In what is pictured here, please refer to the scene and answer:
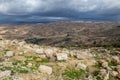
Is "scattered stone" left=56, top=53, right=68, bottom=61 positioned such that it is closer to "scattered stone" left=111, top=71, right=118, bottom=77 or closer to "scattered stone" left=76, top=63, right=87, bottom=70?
"scattered stone" left=76, top=63, right=87, bottom=70

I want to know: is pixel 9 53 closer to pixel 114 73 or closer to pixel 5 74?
pixel 5 74

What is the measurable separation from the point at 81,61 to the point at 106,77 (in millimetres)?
5899

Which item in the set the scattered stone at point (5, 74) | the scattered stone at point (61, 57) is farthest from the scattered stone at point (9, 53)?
the scattered stone at point (5, 74)

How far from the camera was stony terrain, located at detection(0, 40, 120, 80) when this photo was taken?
112 feet

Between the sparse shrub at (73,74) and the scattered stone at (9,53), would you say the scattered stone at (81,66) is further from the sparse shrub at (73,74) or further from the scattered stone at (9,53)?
the scattered stone at (9,53)

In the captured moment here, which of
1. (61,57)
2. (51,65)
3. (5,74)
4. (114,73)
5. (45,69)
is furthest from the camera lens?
(61,57)

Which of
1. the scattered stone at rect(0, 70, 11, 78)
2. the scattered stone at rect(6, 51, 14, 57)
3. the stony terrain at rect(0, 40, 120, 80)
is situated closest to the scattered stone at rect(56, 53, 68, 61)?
the stony terrain at rect(0, 40, 120, 80)

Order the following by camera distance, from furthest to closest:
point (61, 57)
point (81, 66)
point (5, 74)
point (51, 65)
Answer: point (61, 57)
point (81, 66)
point (51, 65)
point (5, 74)

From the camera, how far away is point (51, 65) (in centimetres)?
3794

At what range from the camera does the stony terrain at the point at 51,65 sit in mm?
34281

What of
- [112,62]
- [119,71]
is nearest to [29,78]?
[119,71]

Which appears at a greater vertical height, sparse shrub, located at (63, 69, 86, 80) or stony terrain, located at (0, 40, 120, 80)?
stony terrain, located at (0, 40, 120, 80)

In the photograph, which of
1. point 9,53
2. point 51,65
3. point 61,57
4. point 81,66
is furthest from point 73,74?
point 9,53

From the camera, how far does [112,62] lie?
4216cm
